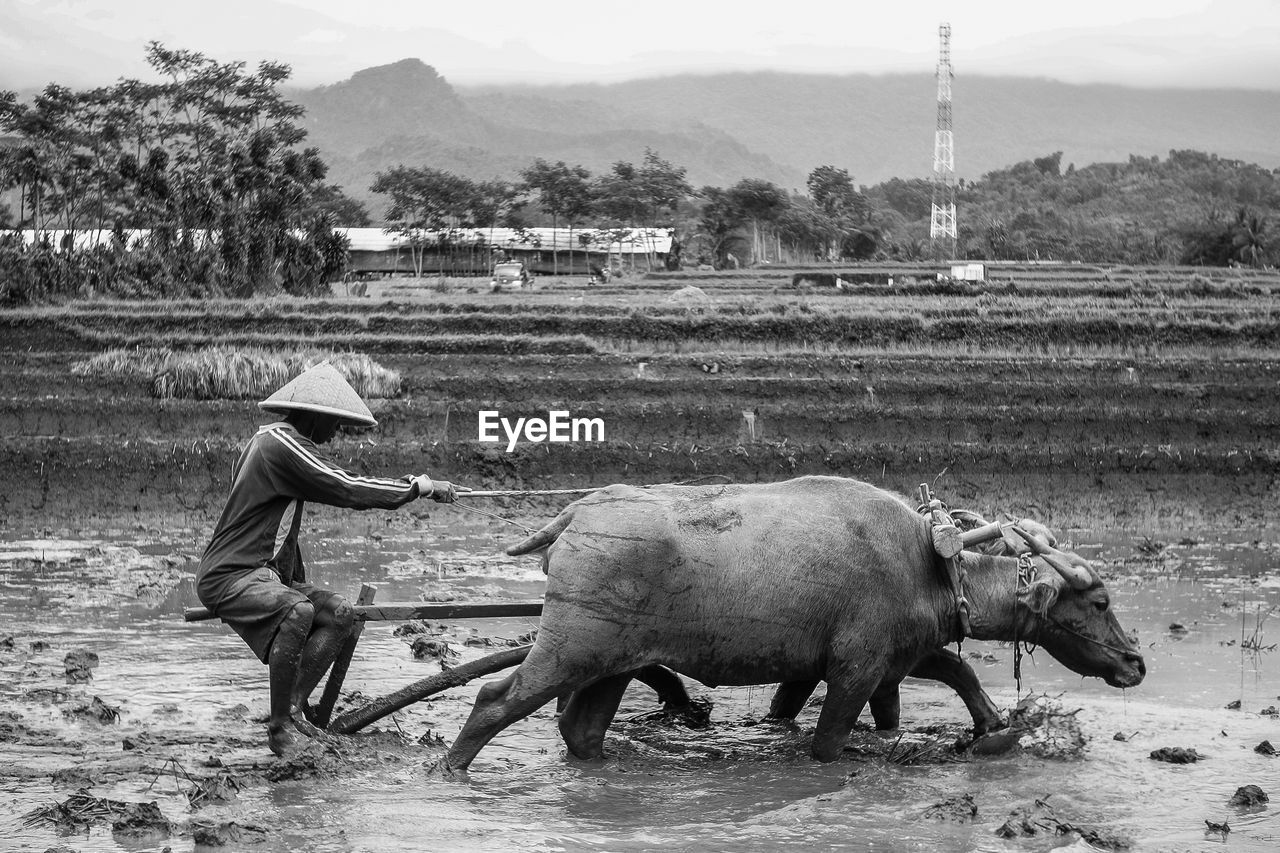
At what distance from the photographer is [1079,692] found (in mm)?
7781

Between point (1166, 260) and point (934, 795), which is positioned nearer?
point (934, 795)

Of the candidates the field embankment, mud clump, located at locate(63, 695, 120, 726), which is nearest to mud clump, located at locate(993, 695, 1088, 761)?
mud clump, located at locate(63, 695, 120, 726)

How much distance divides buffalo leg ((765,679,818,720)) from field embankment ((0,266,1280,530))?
22.2 feet

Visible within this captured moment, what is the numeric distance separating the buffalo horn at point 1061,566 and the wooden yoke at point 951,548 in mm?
368

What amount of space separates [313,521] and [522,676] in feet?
23.9

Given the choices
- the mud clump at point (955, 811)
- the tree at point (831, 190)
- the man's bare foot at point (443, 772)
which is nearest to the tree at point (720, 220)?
the tree at point (831, 190)

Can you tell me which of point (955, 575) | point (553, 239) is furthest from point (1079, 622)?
point (553, 239)

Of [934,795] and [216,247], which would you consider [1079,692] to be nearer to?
[934,795]

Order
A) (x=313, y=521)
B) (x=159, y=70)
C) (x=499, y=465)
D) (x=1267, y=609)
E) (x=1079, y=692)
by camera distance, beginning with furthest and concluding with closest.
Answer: (x=159, y=70) → (x=499, y=465) → (x=313, y=521) → (x=1267, y=609) → (x=1079, y=692)

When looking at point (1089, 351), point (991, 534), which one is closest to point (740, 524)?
point (991, 534)

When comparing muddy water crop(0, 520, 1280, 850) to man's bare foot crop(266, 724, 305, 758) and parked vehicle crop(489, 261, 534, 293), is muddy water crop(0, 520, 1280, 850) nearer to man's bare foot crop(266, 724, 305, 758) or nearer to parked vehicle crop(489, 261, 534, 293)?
man's bare foot crop(266, 724, 305, 758)

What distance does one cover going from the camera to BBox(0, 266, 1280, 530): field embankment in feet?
45.9

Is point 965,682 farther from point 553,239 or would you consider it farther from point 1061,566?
point 553,239

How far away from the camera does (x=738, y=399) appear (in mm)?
18781
